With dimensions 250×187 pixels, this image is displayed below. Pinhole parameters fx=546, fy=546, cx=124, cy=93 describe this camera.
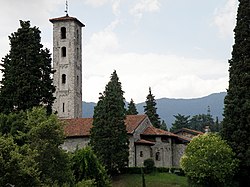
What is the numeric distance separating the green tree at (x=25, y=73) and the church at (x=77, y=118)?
1798 centimetres

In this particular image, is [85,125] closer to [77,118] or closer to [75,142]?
[75,142]

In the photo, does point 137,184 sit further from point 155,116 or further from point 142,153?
point 155,116

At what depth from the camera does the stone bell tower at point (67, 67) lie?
230ft

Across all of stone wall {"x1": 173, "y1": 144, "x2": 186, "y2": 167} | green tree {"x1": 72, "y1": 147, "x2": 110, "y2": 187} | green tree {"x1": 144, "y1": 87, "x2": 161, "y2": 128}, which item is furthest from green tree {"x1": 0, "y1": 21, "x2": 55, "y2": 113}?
green tree {"x1": 144, "y1": 87, "x2": 161, "y2": 128}

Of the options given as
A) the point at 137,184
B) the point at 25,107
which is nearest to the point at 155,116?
the point at 137,184

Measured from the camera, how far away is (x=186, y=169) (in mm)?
46125

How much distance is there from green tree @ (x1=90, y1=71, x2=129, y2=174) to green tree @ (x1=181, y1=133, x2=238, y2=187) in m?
7.95

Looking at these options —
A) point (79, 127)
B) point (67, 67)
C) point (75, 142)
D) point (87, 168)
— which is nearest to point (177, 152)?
point (79, 127)

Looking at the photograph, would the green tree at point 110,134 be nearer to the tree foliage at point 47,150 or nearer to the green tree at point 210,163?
the green tree at point 210,163

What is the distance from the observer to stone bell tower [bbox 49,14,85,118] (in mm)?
70188

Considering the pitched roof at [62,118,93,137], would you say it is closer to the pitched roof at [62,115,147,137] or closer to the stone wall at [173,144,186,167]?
the pitched roof at [62,115,147,137]

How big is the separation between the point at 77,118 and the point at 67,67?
9.48m

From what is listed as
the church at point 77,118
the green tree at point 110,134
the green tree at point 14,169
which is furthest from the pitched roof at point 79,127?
the green tree at point 14,169

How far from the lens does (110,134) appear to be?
171ft
